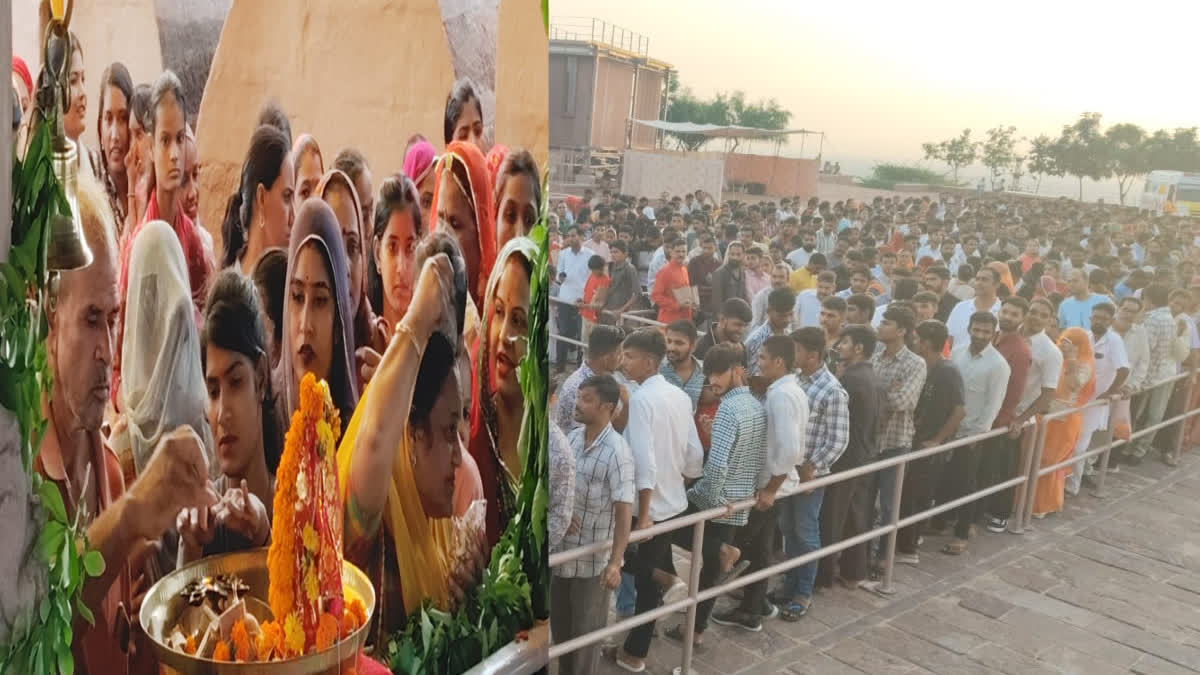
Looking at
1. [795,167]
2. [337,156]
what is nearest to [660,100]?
[795,167]

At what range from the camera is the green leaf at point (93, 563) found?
1.75 m

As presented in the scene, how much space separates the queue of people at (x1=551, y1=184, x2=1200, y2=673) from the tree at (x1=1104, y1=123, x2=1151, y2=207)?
0.13 m

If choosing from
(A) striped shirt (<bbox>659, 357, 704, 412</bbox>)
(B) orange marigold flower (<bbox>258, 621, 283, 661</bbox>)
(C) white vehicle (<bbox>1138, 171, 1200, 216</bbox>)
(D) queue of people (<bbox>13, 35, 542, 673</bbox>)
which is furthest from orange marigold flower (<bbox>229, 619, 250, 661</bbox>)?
(C) white vehicle (<bbox>1138, 171, 1200, 216</bbox>)

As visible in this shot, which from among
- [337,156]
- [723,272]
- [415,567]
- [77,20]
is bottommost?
[415,567]

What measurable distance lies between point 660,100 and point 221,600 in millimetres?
1864

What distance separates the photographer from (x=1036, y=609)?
299 centimetres

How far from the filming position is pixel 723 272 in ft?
9.90

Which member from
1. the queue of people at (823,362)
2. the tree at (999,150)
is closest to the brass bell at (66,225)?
the queue of people at (823,362)

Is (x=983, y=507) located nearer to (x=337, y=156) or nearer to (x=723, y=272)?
(x=723, y=272)

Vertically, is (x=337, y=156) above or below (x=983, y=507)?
above

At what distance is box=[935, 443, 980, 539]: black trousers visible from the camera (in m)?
3.10

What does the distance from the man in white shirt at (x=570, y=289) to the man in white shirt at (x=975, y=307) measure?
3.58ft

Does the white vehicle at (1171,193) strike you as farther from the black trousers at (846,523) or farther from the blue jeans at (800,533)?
the blue jeans at (800,533)

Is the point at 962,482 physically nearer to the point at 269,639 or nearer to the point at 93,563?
the point at 269,639
